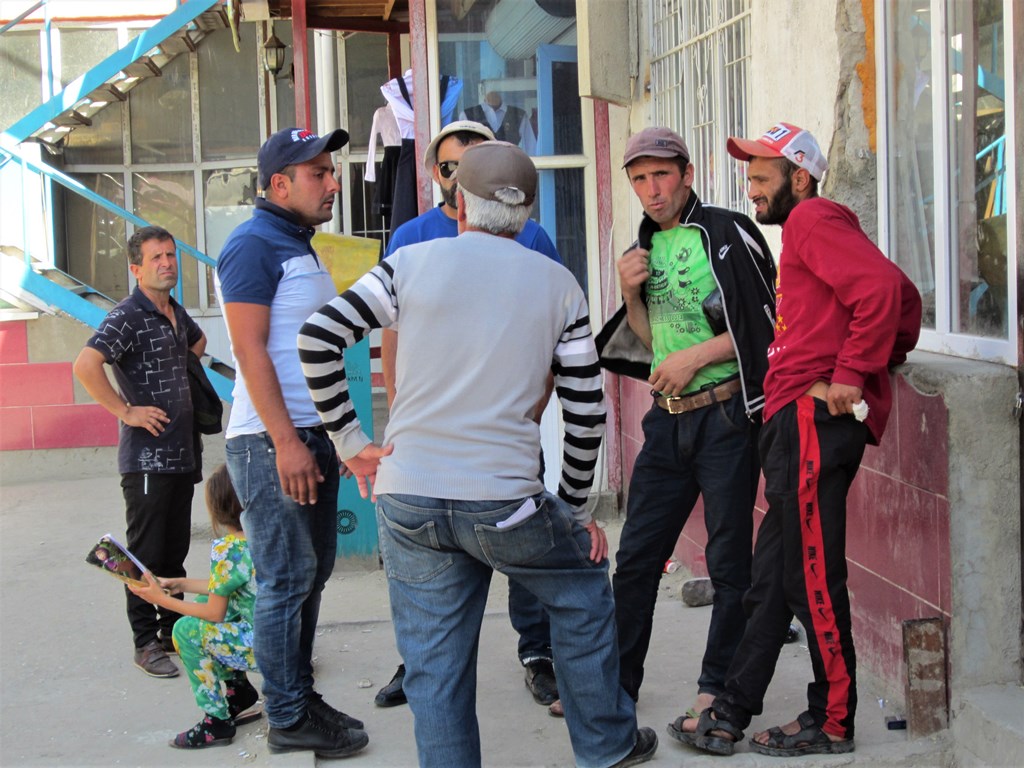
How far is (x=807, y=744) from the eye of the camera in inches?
143

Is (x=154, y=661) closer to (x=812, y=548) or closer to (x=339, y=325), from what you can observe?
(x=339, y=325)

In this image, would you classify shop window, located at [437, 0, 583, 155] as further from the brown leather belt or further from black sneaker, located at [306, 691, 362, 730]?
black sneaker, located at [306, 691, 362, 730]

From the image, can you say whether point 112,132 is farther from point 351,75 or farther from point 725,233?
point 725,233

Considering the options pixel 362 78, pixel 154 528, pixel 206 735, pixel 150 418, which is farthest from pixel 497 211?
pixel 362 78

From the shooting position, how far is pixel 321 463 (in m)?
3.89

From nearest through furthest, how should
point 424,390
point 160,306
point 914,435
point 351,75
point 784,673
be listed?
point 424,390 < point 914,435 < point 784,673 < point 160,306 < point 351,75

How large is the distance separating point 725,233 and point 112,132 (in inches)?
394

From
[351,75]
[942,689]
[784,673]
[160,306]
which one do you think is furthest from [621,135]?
[351,75]

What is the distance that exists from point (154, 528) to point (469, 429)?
250cm

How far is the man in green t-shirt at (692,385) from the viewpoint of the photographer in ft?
12.6

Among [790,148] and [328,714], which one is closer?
[790,148]

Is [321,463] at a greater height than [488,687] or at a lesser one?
greater

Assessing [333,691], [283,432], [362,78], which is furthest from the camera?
[362,78]

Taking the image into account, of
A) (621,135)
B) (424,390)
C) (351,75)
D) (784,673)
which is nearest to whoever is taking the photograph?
(424,390)
